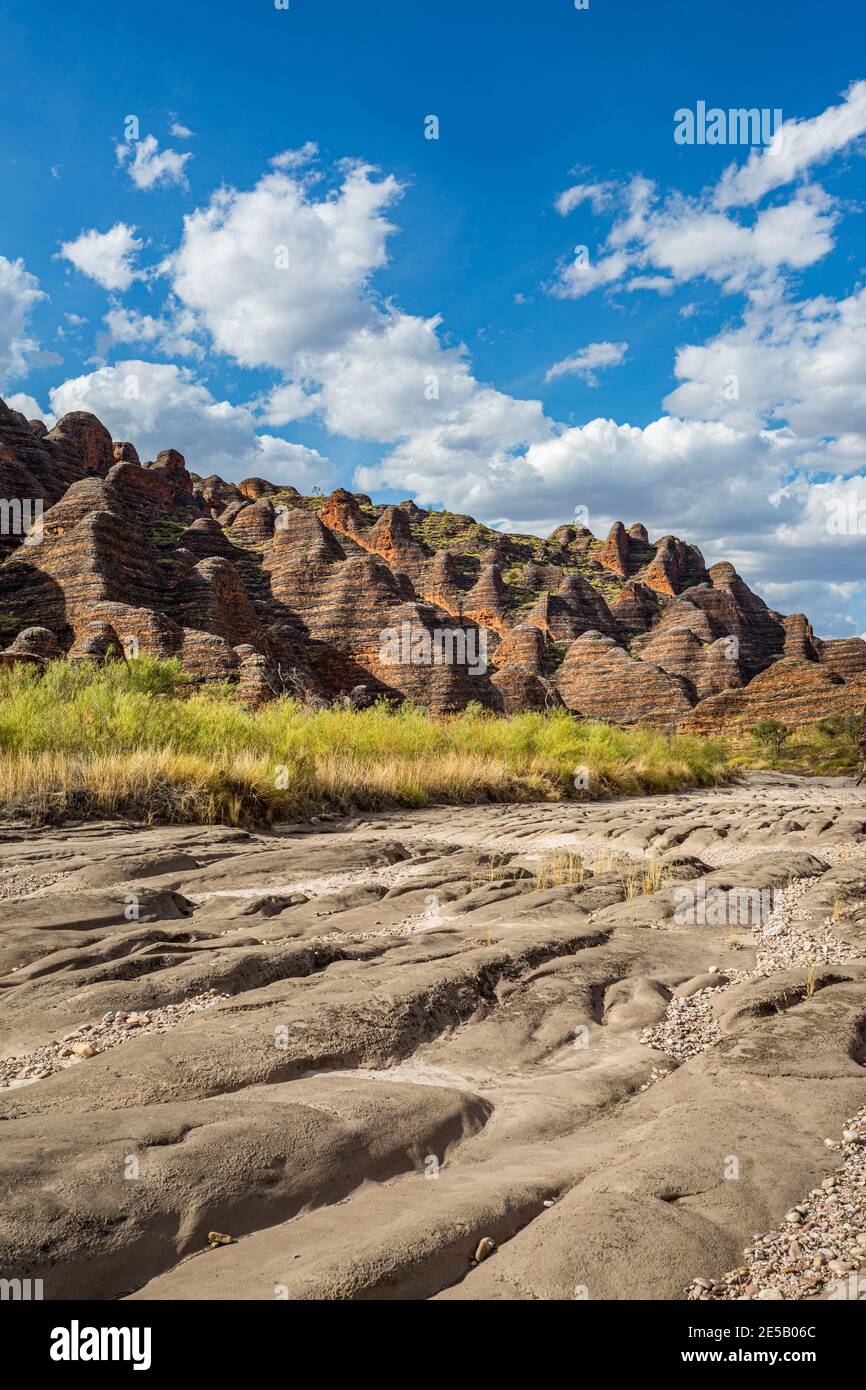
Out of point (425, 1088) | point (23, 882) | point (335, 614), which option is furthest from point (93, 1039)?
point (335, 614)

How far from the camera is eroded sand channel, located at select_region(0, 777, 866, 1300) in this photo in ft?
6.93

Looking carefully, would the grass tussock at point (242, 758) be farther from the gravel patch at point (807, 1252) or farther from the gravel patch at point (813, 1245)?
the gravel patch at point (807, 1252)

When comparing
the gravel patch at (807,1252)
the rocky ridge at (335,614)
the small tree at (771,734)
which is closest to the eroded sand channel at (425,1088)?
the gravel patch at (807,1252)

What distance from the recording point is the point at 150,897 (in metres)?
6.10

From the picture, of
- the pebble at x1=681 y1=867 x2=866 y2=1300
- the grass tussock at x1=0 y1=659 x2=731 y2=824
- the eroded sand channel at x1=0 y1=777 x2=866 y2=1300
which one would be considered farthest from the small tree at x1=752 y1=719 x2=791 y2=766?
the pebble at x1=681 y1=867 x2=866 y2=1300

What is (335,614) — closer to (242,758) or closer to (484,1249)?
(242,758)

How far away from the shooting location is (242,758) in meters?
12.8

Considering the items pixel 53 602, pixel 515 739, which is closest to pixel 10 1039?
pixel 515 739

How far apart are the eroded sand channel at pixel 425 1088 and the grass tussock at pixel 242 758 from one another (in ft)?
11.1

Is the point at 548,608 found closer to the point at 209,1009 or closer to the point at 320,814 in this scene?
the point at 320,814

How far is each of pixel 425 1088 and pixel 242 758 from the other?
10055 mm

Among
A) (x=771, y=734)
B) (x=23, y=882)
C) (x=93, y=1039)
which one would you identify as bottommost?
(x=771, y=734)

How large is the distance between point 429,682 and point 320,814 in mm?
28106

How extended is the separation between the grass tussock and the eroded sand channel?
11.1 feet
